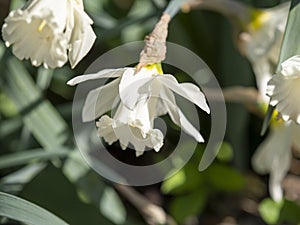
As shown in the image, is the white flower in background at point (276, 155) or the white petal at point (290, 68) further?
the white flower in background at point (276, 155)

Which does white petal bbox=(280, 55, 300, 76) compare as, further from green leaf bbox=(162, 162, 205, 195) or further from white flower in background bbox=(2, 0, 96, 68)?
green leaf bbox=(162, 162, 205, 195)

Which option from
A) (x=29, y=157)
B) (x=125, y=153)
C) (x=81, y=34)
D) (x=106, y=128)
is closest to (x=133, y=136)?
(x=106, y=128)

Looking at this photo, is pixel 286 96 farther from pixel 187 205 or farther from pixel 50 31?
pixel 187 205

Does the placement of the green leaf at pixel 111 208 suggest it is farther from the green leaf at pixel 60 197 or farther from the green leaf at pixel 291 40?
the green leaf at pixel 291 40

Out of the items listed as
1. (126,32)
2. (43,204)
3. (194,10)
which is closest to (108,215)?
(43,204)

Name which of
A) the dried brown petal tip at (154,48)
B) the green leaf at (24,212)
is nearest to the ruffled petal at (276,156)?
the dried brown petal tip at (154,48)

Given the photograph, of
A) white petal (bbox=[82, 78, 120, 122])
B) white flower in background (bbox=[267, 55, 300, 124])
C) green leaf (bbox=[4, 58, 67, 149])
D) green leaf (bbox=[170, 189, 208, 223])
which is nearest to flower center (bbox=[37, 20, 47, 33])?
white petal (bbox=[82, 78, 120, 122])
